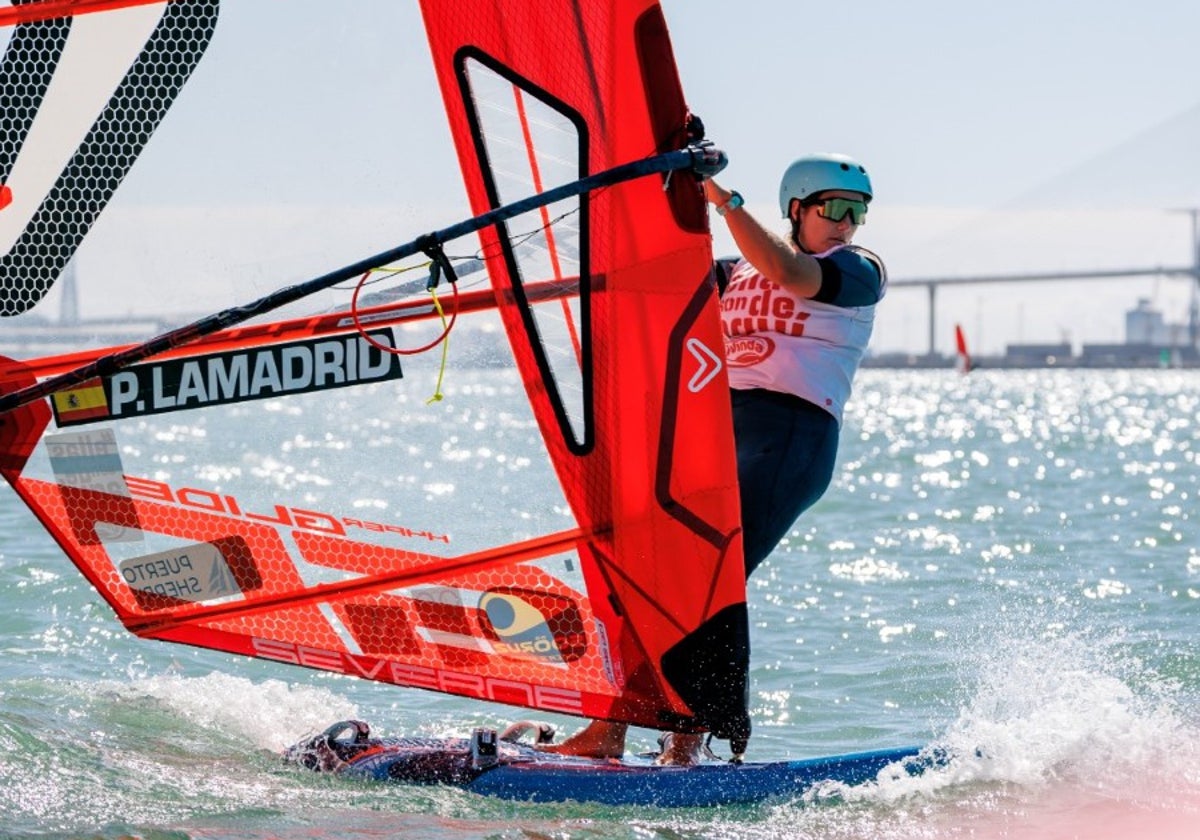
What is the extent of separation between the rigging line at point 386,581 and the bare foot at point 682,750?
690 millimetres

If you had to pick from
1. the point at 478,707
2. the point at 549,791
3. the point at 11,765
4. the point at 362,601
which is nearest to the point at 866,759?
the point at 549,791

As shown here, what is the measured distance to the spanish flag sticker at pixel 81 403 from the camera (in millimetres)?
4191

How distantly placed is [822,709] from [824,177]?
97.6 inches

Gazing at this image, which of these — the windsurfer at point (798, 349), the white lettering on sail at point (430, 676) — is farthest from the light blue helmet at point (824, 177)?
the white lettering on sail at point (430, 676)

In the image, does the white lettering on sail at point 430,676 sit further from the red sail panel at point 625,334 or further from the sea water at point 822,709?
the sea water at point 822,709

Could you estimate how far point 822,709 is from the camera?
6.19 meters

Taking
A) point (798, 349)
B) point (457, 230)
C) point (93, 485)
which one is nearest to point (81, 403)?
point (93, 485)

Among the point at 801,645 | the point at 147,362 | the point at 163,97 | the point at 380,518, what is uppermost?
the point at 163,97

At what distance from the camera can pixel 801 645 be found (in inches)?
298

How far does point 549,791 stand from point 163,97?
200 cm

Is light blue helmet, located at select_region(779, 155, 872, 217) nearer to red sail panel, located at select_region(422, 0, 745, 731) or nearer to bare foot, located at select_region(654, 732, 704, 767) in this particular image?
red sail panel, located at select_region(422, 0, 745, 731)

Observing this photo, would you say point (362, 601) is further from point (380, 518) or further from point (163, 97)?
point (163, 97)

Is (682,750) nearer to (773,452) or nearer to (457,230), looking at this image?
(773,452)

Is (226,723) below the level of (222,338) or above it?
below
